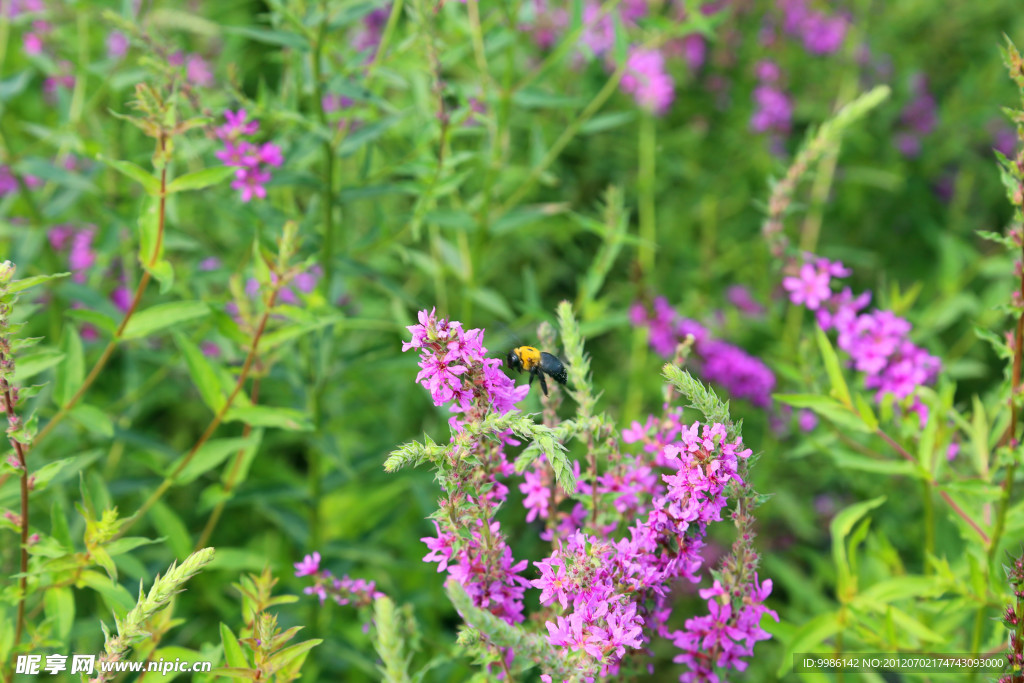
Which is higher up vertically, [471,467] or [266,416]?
[471,467]

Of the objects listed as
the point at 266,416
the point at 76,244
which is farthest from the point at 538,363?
the point at 76,244

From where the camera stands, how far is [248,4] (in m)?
4.95

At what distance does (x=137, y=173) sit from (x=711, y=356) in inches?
83.6

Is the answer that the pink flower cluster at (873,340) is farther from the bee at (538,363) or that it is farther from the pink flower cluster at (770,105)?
the pink flower cluster at (770,105)

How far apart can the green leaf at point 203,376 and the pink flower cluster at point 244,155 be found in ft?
1.55

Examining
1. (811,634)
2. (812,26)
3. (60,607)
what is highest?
(812,26)

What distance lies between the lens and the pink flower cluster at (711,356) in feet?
10.6

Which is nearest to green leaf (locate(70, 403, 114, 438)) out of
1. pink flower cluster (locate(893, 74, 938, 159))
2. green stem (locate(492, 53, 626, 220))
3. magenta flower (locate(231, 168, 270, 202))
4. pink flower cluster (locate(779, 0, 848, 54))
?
magenta flower (locate(231, 168, 270, 202))

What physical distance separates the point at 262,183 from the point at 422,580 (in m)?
1.68

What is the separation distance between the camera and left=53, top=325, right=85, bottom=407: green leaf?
222 cm

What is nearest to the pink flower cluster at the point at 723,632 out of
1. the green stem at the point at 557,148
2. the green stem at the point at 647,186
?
the green stem at the point at 557,148

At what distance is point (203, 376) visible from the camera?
2.22m

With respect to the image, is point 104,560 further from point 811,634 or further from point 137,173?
point 811,634

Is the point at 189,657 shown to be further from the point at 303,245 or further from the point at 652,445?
the point at 303,245
